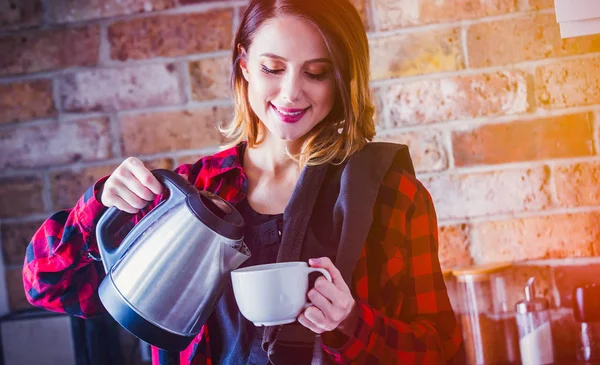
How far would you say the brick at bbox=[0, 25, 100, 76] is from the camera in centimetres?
123

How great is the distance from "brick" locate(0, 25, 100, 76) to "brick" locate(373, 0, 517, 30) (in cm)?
57

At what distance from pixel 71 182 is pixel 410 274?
2.45 ft

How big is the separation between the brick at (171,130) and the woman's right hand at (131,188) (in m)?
0.52

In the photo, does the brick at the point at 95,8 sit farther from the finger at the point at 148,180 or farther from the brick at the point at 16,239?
the finger at the point at 148,180

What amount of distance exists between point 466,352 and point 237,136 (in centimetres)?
54

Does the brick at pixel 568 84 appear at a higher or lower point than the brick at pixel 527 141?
higher

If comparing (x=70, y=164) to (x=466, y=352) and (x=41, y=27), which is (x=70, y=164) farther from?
(x=466, y=352)

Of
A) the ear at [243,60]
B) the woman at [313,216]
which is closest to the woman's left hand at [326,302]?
the woman at [313,216]

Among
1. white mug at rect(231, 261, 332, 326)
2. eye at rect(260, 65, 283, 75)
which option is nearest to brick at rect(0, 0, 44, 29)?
eye at rect(260, 65, 283, 75)

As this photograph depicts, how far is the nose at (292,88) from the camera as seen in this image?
0.80 metres

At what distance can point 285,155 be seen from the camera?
36.6 inches

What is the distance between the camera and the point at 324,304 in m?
0.60

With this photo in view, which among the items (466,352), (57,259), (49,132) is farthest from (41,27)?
(466,352)

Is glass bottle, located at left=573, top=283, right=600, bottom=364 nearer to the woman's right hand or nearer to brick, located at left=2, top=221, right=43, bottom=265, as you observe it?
the woman's right hand
